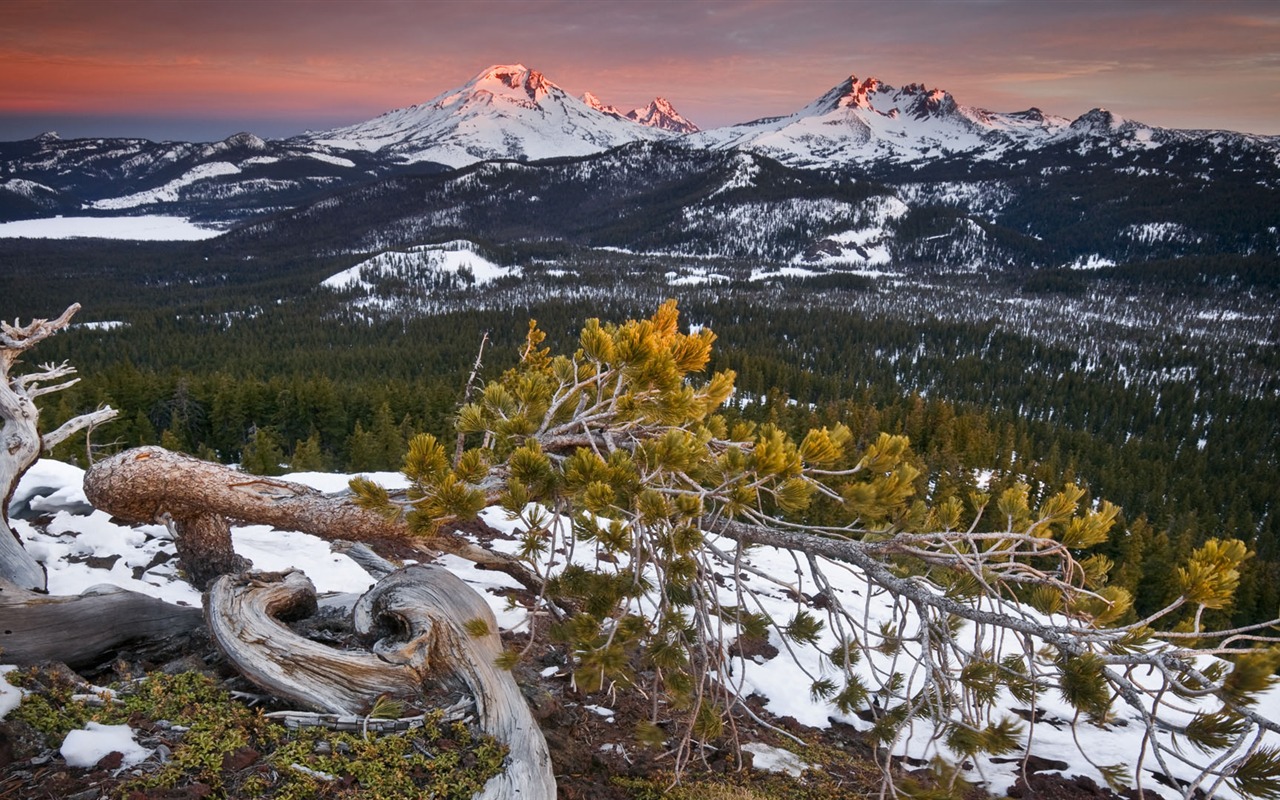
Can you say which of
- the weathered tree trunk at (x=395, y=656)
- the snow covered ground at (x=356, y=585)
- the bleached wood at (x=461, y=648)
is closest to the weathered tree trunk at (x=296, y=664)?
the weathered tree trunk at (x=395, y=656)

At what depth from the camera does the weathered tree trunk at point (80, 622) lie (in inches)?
175

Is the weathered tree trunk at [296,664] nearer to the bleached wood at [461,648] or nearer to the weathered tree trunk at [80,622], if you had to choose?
the bleached wood at [461,648]

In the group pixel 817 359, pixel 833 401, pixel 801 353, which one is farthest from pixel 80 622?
pixel 801 353

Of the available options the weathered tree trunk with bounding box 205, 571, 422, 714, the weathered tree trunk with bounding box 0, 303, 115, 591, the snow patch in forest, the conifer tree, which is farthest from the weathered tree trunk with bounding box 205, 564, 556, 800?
the snow patch in forest

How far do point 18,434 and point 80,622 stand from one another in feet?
11.6

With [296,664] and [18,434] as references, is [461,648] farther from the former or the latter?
[18,434]

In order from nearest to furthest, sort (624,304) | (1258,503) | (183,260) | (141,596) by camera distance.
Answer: (141,596)
(1258,503)
(624,304)
(183,260)

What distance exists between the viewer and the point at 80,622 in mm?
4734

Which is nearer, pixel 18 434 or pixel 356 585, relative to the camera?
pixel 18 434

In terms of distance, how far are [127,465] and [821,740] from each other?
21.4 feet

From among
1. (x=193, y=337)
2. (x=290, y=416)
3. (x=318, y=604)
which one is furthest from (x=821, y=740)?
(x=193, y=337)

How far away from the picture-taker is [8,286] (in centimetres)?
13162

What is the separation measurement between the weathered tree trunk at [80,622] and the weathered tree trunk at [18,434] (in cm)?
120

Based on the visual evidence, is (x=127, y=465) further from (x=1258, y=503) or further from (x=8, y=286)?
(x=8, y=286)
